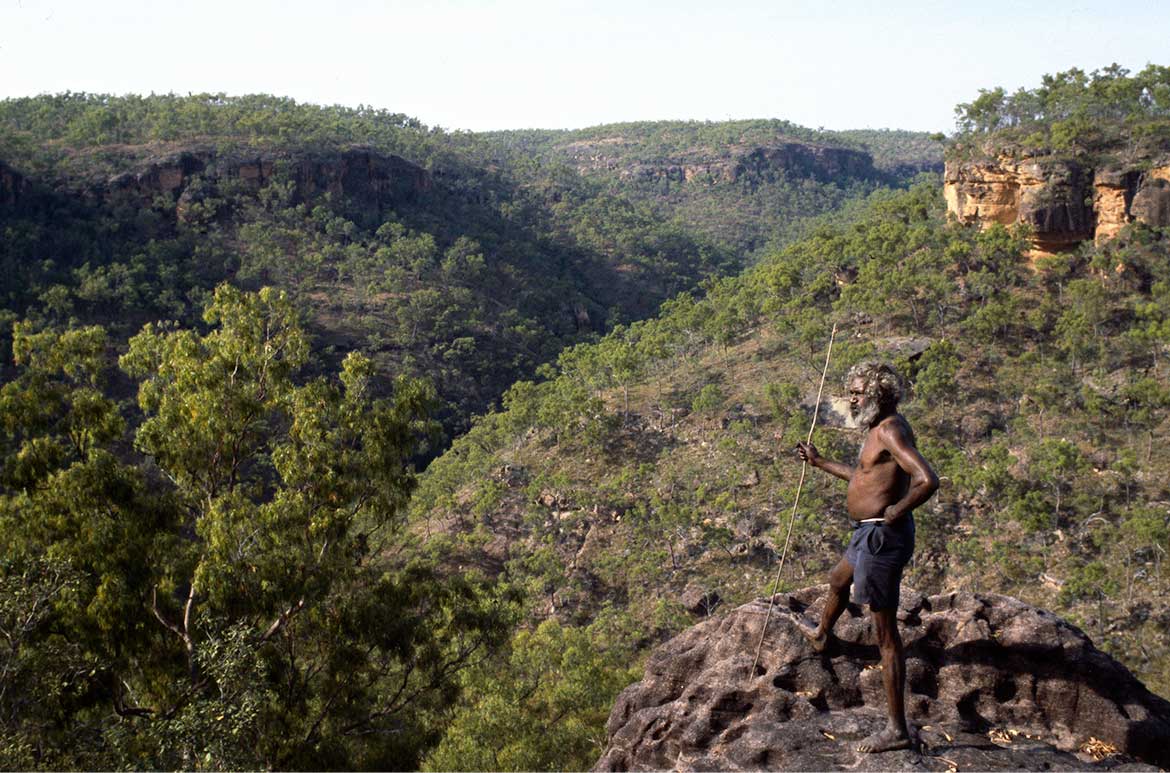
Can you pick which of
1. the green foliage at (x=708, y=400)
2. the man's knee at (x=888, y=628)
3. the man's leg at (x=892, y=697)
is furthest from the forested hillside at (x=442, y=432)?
the man's knee at (x=888, y=628)

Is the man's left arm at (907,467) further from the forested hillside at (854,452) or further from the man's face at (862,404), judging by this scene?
the forested hillside at (854,452)

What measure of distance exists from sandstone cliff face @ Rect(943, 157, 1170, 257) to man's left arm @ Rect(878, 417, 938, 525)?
31.4 metres

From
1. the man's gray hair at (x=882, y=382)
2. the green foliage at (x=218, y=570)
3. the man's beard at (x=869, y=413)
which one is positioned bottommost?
the green foliage at (x=218, y=570)

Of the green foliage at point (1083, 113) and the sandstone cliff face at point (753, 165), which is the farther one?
the sandstone cliff face at point (753, 165)

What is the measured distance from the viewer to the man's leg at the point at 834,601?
5.55 m

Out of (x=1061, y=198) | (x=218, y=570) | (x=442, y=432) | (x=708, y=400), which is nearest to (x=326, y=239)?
(x=708, y=400)

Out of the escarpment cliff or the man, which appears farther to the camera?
the escarpment cliff

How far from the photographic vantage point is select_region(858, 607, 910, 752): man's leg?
4980 millimetres

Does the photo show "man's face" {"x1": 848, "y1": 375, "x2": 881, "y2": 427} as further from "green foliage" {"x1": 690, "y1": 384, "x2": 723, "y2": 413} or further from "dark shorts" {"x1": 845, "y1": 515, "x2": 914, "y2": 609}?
"green foliage" {"x1": 690, "y1": 384, "x2": 723, "y2": 413}

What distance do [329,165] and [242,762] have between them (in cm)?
5983

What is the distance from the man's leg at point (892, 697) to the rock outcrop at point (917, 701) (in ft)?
0.21

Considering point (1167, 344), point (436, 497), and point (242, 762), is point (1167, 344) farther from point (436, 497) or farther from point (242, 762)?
point (242, 762)

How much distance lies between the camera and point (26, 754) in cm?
623

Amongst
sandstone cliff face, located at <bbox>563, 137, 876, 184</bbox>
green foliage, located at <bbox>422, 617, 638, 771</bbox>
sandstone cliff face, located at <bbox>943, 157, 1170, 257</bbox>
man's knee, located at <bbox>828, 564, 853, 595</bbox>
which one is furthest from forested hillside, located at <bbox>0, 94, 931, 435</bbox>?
man's knee, located at <bbox>828, 564, 853, 595</bbox>
